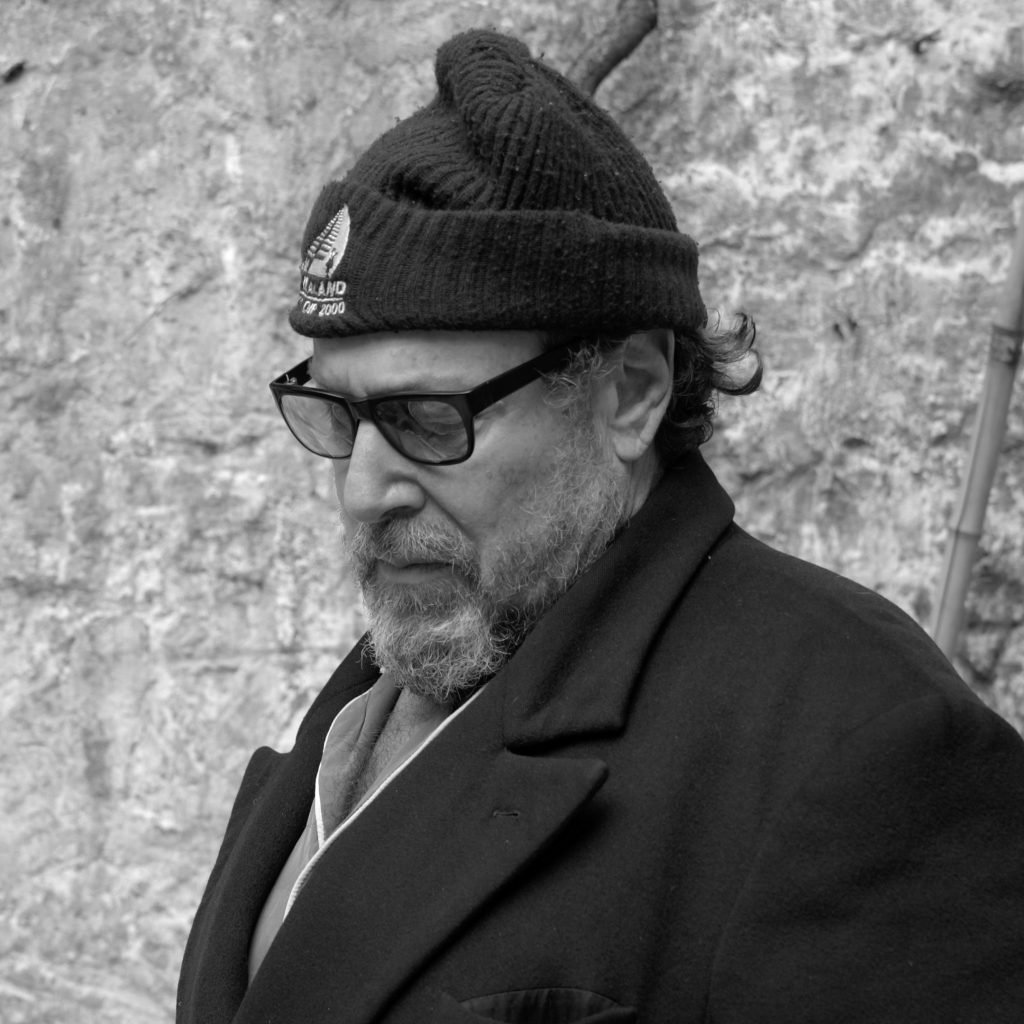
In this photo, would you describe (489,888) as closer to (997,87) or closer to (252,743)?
(252,743)

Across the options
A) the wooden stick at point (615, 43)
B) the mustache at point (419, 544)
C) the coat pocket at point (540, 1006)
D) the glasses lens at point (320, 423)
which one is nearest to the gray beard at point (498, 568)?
the mustache at point (419, 544)

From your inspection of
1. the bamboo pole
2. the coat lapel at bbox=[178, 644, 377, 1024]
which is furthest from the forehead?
the bamboo pole

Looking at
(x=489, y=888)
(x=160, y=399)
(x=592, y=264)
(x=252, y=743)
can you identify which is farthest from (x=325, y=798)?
(x=160, y=399)

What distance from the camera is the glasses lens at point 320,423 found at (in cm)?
154

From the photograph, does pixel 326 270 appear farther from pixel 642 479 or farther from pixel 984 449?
pixel 984 449

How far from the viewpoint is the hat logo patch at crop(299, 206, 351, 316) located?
1462 millimetres

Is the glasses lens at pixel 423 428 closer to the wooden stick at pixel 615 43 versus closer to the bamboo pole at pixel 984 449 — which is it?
the bamboo pole at pixel 984 449

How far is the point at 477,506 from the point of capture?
147 centimetres

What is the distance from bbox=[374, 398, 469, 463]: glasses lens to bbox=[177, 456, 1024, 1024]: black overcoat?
0.68ft

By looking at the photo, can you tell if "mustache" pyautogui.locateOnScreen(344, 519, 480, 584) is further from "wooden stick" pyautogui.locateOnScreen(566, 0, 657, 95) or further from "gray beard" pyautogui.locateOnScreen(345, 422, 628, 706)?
"wooden stick" pyautogui.locateOnScreen(566, 0, 657, 95)

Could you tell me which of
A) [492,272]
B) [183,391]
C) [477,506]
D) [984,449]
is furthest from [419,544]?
[183,391]

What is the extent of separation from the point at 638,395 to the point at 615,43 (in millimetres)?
1358

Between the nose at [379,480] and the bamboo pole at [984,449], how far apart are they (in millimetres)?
1268

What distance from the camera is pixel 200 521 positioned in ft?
9.23
